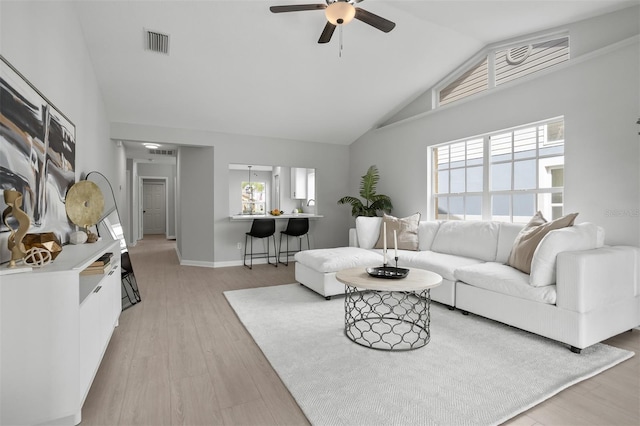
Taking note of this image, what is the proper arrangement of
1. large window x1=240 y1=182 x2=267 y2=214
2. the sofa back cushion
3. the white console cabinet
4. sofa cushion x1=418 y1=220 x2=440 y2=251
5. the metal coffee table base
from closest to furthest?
the white console cabinet < the metal coffee table base < the sofa back cushion < sofa cushion x1=418 y1=220 x2=440 y2=251 < large window x1=240 y1=182 x2=267 y2=214

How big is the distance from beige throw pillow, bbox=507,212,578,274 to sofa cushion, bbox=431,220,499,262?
0.44 meters

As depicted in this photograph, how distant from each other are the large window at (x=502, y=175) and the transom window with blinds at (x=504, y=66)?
636 mm

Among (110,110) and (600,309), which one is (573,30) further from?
(110,110)

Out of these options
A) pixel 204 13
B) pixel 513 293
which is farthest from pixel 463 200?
pixel 204 13

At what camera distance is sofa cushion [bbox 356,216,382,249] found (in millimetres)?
4785

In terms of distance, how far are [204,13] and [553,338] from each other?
163 inches

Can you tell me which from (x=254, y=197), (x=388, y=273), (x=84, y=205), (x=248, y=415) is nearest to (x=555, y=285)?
(x=388, y=273)

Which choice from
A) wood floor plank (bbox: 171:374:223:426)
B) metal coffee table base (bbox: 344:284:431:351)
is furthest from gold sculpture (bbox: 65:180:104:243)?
metal coffee table base (bbox: 344:284:431:351)

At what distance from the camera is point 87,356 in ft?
5.63

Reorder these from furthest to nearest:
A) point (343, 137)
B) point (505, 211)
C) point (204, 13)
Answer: point (343, 137), point (505, 211), point (204, 13)

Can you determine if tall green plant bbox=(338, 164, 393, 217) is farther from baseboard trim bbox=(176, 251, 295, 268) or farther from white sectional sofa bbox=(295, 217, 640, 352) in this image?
white sectional sofa bbox=(295, 217, 640, 352)

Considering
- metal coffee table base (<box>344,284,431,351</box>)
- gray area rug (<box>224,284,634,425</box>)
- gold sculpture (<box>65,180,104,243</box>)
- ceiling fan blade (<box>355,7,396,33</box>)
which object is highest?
ceiling fan blade (<box>355,7,396,33</box>)

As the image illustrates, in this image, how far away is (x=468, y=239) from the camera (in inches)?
154

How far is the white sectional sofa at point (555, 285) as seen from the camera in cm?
239
